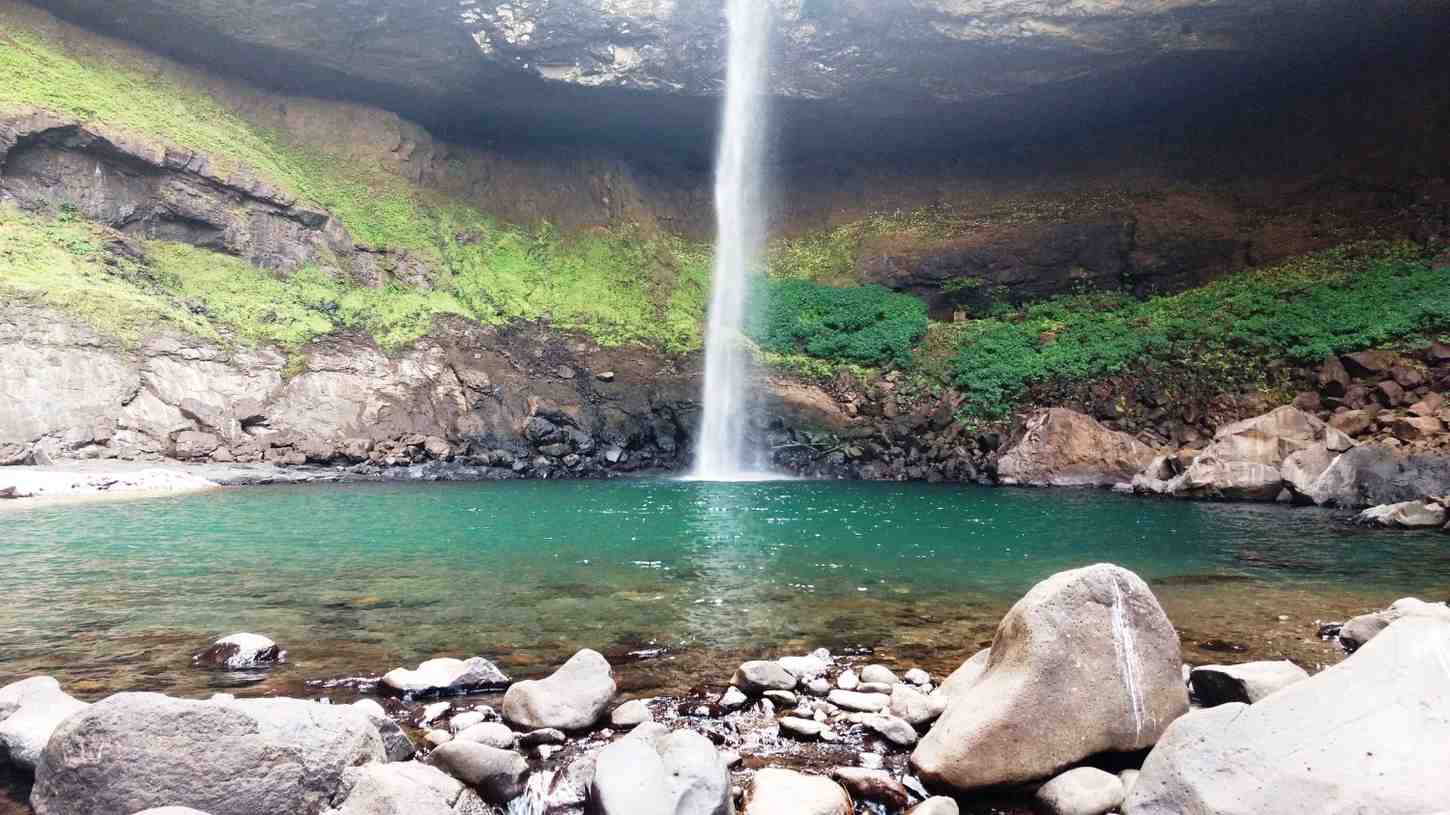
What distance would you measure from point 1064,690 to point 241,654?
548 cm

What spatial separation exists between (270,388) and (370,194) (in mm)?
13036

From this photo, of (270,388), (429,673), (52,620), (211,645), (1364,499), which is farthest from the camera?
(270,388)

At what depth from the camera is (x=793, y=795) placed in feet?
11.7

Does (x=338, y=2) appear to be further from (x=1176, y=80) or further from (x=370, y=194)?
(x=1176, y=80)

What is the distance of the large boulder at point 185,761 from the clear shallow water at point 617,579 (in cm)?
199

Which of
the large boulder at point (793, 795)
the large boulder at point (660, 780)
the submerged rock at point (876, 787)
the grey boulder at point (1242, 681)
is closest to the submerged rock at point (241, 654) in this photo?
the large boulder at point (660, 780)

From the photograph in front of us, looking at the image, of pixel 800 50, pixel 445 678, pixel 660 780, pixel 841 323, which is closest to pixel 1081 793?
pixel 660 780

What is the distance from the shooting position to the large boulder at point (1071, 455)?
74.0ft

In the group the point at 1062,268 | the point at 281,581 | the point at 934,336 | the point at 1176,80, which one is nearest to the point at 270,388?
the point at 281,581

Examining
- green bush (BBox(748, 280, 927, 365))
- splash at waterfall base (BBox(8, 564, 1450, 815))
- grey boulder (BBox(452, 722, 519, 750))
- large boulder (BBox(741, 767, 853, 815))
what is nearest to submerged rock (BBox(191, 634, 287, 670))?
splash at waterfall base (BBox(8, 564, 1450, 815))

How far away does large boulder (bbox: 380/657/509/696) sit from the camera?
16.5 ft

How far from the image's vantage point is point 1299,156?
31875 millimetres

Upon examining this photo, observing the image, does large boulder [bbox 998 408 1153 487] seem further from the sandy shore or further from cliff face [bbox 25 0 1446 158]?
the sandy shore

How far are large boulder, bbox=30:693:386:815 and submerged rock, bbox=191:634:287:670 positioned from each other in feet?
7.88
